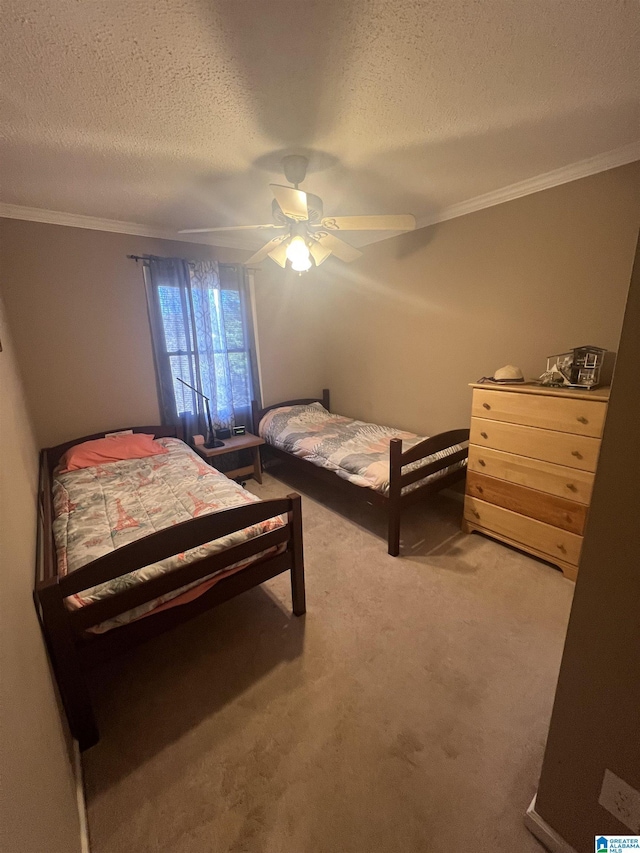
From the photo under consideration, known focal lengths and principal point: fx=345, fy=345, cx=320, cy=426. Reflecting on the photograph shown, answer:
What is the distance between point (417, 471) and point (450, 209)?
Result: 2.14 m

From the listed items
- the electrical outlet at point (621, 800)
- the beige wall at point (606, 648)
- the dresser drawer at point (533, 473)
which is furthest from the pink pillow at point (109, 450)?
the electrical outlet at point (621, 800)

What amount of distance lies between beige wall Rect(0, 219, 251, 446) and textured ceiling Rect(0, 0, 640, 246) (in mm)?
495

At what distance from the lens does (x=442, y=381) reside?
3150 mm

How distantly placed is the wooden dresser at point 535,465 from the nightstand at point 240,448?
6.67 ft

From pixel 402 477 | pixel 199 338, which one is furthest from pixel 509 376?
pixel 199 338

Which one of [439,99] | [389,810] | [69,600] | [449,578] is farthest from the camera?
[449,578]

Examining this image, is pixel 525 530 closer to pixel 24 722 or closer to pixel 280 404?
pixel 24 722

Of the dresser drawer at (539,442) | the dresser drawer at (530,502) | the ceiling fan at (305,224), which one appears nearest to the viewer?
the ceiling fan at (305,224)

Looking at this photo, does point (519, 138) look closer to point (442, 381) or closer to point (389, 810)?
point (442, 381)

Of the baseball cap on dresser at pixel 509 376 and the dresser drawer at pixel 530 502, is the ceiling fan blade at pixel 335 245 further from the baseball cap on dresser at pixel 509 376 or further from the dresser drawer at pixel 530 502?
the dresser drawer at pixel 530 502

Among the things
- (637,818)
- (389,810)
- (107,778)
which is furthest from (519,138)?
(107,778)

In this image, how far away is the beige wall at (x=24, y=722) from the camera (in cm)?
63

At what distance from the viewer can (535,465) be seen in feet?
7.27

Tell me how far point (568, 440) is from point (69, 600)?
2.60m
